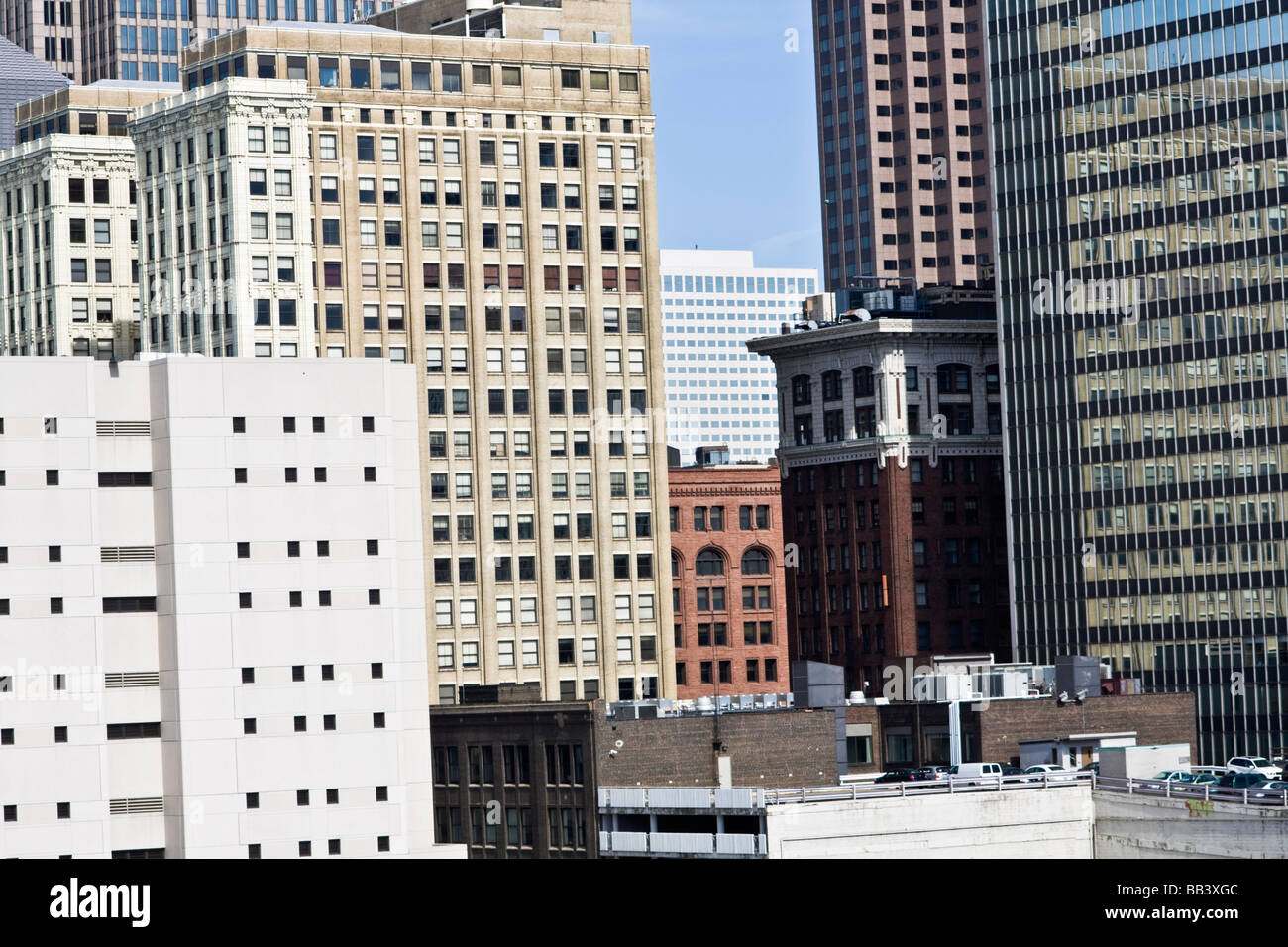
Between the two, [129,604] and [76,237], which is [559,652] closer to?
[129,604]

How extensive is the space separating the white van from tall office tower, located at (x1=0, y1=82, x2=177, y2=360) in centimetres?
7820

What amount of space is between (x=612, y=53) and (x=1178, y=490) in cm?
5952

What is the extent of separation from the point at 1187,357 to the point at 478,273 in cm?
6082

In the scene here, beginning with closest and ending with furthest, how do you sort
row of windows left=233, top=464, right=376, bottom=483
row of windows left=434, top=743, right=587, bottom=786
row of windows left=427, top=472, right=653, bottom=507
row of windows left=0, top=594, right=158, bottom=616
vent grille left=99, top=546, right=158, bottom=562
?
row of windows left=0, top=594, right=158, bottom=616 → vent grille left=99, top=546, right=158, bottom=562 → row of windows left=233, top=464, right=376, bottom=483 → row of windows left=434, top=743, right=587, bottom=786 → row of windows left=427, top=472, right=653, bottom=507

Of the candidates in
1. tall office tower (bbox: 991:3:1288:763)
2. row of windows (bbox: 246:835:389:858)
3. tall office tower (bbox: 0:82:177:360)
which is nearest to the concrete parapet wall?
row of windows (bbox: 246:835:389:858)

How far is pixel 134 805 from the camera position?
127m

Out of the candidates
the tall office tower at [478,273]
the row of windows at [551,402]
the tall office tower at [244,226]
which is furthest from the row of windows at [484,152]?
the row of windows at [551,402]

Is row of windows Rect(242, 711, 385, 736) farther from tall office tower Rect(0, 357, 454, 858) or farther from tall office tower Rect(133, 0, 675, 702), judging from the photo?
tall office tower Rect(133, 0, 675, 702)

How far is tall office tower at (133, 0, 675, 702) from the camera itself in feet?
548

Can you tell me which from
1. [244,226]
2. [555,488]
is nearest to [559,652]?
[555,488]

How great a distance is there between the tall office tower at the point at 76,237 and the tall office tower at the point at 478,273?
10.6 m

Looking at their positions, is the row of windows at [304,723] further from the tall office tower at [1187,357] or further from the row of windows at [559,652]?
the tall office tower at [1187,357]

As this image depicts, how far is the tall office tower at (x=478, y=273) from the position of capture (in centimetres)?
16712
